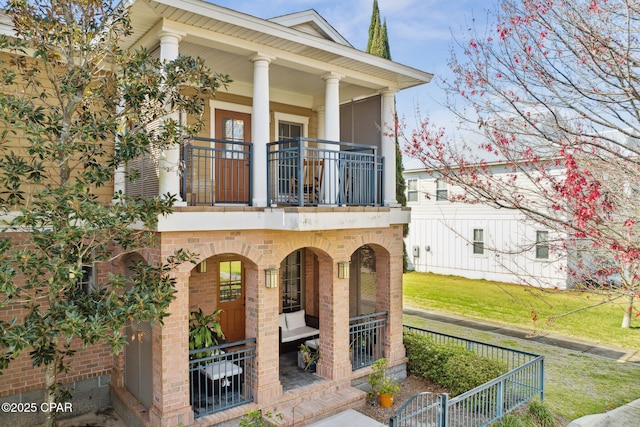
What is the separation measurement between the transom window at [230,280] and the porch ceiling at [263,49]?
438 centimetres

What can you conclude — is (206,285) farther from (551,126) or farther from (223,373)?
(551,126)

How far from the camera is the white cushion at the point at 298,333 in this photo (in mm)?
9797

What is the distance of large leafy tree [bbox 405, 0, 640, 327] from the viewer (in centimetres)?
442

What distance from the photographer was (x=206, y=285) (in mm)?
9438

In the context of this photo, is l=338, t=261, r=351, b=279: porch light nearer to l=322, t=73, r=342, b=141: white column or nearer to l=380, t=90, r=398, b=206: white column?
l=380, t=90, r=398, b=206: white column

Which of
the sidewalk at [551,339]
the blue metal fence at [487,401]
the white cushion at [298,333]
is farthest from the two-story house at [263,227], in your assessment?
the sidewalk at [551,339]

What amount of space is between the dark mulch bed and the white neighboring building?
37.3ft

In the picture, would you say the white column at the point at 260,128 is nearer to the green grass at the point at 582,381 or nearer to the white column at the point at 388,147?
the white column at the point at 388,147

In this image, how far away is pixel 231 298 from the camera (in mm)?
9953

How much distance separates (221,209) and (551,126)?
4.96 meters

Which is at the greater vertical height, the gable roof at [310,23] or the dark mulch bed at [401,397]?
the gable roof at [310,23]

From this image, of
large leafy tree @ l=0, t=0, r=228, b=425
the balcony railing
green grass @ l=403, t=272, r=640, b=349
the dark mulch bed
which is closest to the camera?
large leafy tree @ l=0, t=0, r=228, b=425

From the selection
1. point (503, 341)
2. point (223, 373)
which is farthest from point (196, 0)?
point (503, 341)

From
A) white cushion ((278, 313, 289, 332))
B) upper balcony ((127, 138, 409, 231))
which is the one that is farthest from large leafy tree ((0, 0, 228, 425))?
white cushion ((278, 313, 289, 332))
